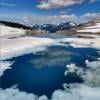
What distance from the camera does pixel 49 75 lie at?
16828 mm

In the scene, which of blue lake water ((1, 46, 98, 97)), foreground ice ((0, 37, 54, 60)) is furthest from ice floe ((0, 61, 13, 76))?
foreground ice ((0, 37, 54, 60))

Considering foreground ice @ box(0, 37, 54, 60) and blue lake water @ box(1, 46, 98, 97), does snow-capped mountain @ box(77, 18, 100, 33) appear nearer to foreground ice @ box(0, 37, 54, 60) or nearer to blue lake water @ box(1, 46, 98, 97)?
foreground ice @ box(0, 37, 54, 60)

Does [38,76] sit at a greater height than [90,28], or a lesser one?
greater

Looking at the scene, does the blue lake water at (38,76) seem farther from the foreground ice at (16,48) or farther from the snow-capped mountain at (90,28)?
the snow-capped mountain at (90,28)

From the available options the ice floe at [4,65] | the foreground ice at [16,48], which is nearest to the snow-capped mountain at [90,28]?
the foreground ice at [16,48]

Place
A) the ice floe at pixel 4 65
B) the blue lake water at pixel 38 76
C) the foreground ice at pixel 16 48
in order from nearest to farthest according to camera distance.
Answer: the blue lake water at pixel 38 76 → the ice floe at pixel 4 65 → the foreground ice at pixel 16 48

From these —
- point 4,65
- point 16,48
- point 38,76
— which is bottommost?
point 38,76

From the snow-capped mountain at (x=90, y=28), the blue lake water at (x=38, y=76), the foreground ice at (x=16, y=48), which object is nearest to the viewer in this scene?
the blue lake water at (x=38, y=76)

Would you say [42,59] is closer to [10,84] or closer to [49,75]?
[49,75]

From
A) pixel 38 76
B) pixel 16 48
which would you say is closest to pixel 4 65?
pixel 38 76

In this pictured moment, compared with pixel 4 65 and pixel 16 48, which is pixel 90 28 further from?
pixel 4 65

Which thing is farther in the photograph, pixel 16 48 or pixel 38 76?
pixel 16 48

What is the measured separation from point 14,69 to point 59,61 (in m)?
5.55

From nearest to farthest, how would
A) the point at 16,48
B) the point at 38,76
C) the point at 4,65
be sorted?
the point at 38,76, the point at 4,65, the point at 16,48
